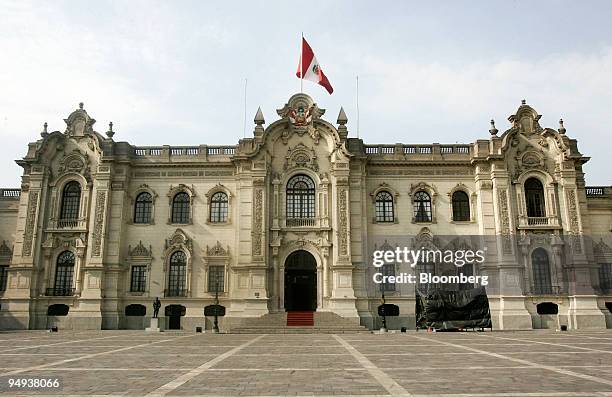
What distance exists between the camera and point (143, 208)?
123 ft

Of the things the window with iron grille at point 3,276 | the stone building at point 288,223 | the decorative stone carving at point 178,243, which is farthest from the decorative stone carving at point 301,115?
the window with iron grille at point 3,276

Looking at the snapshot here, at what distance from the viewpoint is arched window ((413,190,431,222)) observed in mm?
36875

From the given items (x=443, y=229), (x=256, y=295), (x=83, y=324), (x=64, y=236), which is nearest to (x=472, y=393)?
(x=256, y=295)

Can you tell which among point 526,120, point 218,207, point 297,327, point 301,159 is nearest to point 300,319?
point 297,327

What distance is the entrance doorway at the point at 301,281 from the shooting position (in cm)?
3528

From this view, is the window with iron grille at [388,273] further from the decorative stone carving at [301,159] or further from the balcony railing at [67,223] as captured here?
the balcony railing at [67,223]

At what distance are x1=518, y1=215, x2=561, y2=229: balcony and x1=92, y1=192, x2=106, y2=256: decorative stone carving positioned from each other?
2923 cm

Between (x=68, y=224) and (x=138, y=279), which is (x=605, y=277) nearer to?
(x=138, y=279)

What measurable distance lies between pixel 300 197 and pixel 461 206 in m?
11.8

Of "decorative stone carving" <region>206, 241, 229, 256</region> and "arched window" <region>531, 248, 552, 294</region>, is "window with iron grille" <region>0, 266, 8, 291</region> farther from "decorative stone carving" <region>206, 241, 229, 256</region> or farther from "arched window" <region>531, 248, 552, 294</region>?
"arched window" <region>531, 248, 552, 294</region>

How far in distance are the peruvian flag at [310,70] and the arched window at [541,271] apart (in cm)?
1858

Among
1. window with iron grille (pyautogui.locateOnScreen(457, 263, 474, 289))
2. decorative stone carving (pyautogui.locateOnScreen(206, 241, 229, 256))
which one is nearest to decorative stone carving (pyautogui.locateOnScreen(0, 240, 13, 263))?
decorative stone carving (pyautogui.locateOnScreen(206, 241, 229, 256))

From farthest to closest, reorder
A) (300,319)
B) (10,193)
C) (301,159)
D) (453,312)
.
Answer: (10,193), (301,159), (300,319), (453,312)

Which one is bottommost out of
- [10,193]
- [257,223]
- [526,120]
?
[257,223]
